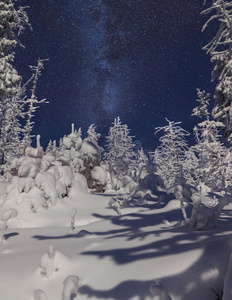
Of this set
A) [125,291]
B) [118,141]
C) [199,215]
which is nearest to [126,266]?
[125,291]

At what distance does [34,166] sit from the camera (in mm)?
9422

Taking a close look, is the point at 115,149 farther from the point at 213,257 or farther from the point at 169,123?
the point at 213,257

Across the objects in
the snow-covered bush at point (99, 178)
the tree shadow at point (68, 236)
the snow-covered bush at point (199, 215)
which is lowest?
the tree shadow at point (68, 236)

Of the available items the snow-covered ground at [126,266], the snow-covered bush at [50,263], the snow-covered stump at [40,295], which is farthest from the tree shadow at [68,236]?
the snow-covered stump at [40,295]

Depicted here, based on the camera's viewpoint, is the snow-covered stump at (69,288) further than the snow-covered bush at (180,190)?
No

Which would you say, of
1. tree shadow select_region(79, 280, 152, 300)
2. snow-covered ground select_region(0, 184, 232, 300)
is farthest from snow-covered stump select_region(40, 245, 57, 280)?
tree shadow select_region(79, 280, 152, 300)

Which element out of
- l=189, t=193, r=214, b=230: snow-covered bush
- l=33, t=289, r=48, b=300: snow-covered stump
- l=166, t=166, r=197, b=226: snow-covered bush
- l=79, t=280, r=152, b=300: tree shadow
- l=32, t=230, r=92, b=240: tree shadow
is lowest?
l=33, t=289, r=48, b=300: snow-covered stump

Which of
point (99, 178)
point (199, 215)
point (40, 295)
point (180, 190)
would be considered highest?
point (99, 178)

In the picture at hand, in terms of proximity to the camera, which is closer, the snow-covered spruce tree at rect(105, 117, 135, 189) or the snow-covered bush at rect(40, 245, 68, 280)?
the snow-covered bush at rect(40, 245, 68, 280)

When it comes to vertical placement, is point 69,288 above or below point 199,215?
below

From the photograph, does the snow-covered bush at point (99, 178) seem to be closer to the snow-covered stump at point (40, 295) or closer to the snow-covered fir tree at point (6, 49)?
the snow-covered fir tree at point (6, 49)

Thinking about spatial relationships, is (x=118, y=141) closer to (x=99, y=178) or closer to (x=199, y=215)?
(x=99, y=178)

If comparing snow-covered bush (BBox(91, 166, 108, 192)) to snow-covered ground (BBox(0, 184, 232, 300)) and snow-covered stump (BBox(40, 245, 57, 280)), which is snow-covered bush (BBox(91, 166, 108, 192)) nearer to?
snow-covered ground (BBox(0, 184, 232, 300))

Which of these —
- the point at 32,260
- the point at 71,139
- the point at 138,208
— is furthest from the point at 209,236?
the point at 71,139
